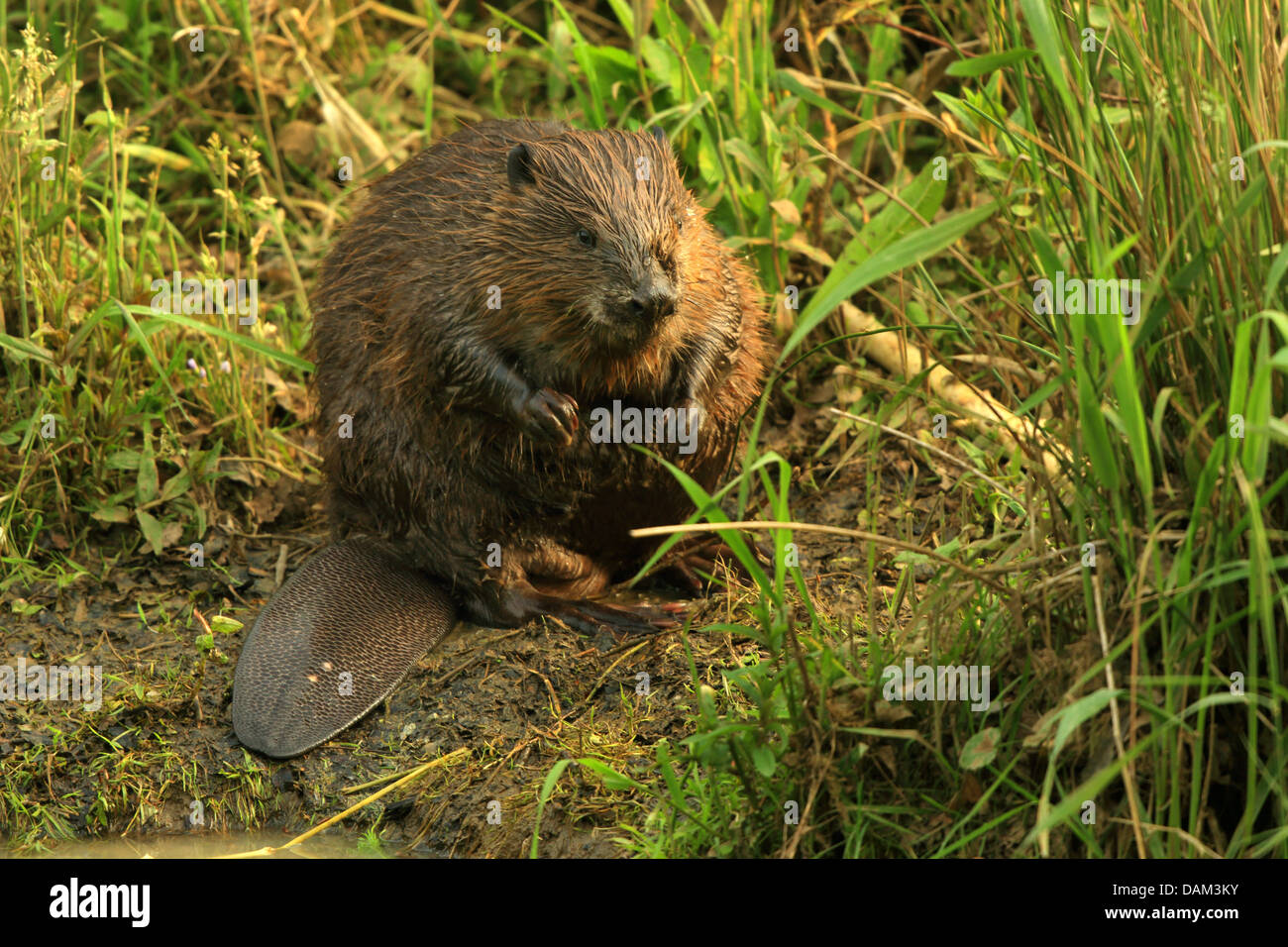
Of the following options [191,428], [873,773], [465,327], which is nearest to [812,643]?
[873,773]

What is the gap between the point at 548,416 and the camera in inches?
141

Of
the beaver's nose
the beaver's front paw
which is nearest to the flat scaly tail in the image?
the beaver's front paw

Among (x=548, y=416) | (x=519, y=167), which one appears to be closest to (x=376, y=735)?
(x=548, y=416)

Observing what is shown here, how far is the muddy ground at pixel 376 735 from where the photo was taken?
10.8ft

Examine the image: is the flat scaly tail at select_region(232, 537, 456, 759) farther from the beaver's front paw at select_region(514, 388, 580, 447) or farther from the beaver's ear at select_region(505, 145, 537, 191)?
the beaver's ear at select_region(505, 145, 537, 191)

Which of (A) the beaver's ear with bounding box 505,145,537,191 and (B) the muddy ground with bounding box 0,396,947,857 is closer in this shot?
(B) the muddy ground with bounding box 0,396,947,857

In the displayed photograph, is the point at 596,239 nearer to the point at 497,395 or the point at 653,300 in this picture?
the point at 653,300

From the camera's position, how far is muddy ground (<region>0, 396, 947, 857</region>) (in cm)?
329

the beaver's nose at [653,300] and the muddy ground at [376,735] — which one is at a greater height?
the beaver's nose at [653,300]

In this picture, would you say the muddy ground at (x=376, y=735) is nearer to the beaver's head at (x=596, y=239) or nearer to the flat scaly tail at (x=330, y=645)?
the flat scaly tail at (x=330, y=645)

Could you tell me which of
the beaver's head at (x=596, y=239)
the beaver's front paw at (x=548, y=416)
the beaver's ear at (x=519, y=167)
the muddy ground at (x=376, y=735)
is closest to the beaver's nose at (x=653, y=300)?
the beaver's head at (x=596, y=239)

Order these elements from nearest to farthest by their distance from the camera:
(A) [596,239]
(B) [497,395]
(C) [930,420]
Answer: (A) [596,239] < (B) [497,395] < (C) [930,420]

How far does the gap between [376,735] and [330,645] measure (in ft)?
0.78

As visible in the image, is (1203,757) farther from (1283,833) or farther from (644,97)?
(644,97)
